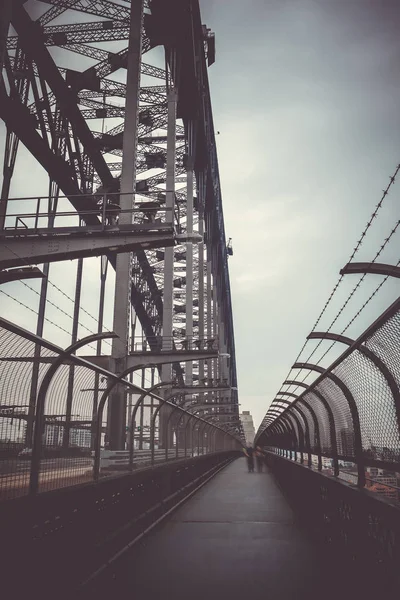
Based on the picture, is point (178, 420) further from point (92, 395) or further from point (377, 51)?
point (377, 51)

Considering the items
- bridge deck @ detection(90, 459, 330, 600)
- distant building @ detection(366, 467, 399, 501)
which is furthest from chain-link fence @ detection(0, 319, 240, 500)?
distant building @ detection(366, 467, 399, 501)

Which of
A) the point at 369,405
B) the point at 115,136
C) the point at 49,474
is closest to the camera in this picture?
the point at 49,474

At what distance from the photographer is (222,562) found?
5125mm

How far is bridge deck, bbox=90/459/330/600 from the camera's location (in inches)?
162

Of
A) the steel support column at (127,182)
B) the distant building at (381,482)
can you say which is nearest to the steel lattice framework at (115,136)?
the steel support column at (127,182)

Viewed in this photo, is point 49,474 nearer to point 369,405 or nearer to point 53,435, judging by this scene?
point 53,435

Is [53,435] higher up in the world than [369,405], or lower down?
lower down

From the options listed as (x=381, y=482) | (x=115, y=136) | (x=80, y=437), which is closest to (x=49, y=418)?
(x=80, y=437)

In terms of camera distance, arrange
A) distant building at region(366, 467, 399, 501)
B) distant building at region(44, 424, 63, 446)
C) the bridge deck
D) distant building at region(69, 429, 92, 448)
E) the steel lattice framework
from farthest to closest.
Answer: the steel lattice framework
distant building at region(69, 429, 92, 448)
distant building at region(366, 467, 399, 501)
distant building at region(44, 424, 63, 446)
the bridge deck

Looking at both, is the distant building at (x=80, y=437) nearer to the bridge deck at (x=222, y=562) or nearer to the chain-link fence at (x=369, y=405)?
the bridge deck at (x=222, y=562)

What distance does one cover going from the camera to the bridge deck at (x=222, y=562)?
4121 mm

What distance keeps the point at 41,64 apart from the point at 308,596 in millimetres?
23401

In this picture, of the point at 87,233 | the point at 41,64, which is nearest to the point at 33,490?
the point at 87,233

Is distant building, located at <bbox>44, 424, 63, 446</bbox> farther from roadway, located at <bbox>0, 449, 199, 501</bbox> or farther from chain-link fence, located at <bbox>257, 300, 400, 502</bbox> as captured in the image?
chain-link fence, located at <bbox>257, 300, 400, 502</bbox>
